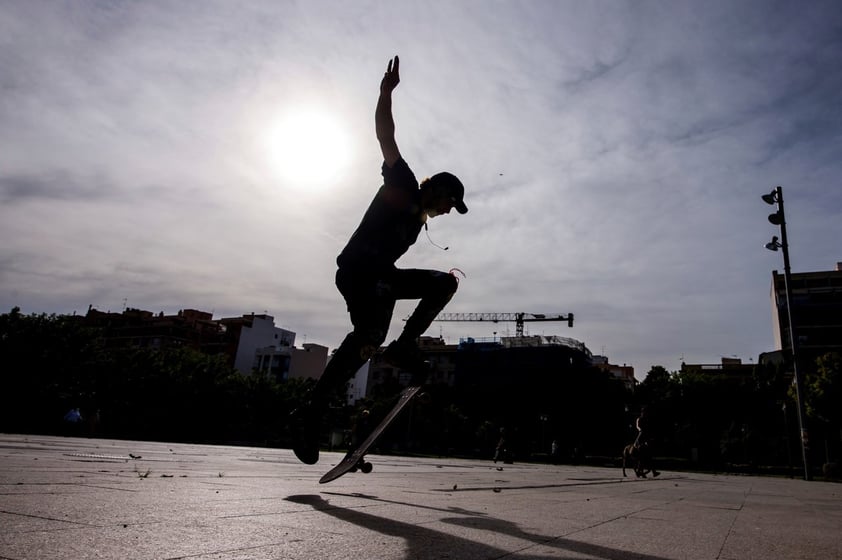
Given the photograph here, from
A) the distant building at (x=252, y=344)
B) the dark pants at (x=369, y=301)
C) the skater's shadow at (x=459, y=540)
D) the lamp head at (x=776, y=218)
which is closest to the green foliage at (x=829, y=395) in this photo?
the lamp head at (x=776, y=218)

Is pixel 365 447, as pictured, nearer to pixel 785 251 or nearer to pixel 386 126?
pixel 386 126

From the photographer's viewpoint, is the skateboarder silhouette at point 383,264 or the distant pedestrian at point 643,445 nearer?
the skateboarder silhouette at point 383,264

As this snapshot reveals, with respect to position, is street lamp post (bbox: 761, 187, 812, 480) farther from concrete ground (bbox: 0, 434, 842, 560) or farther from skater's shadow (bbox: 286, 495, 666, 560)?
skater's shadow (bbox: 286, 495, 666, 560)

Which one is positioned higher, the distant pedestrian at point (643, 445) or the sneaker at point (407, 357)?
the sneaker at point (407, 357)

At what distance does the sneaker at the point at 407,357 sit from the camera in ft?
13.6

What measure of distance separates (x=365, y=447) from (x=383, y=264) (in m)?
1.45

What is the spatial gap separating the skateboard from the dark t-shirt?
1.23 meters

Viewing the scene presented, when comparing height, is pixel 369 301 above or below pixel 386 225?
below

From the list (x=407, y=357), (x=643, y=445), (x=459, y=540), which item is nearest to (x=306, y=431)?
(x=407, y=357)

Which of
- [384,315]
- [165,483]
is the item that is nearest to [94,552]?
[165,483]

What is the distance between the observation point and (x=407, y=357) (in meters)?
4.20

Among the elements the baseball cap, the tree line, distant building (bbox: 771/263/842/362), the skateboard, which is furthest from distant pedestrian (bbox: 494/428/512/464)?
distant building (bbox: 771/263/842/362)

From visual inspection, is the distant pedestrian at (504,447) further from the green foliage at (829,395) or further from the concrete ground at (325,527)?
the concrete ground at (325,527)

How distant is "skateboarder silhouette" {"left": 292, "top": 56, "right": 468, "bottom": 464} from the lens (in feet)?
12.8
